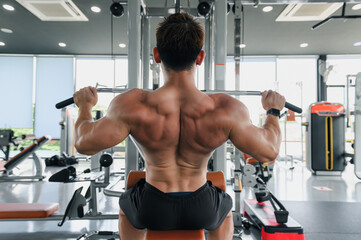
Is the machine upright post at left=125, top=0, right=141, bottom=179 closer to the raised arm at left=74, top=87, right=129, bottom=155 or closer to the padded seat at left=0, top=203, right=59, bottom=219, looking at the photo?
the raised arm at left=74, top=87, right=129, bottom=155

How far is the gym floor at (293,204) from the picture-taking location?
2195 millimetres

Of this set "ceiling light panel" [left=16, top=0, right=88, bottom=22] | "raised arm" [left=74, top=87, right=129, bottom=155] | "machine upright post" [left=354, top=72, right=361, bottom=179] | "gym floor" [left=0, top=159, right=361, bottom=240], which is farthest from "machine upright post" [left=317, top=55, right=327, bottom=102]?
"raised arm" [left=74, top=87, right=129, bottom=155]

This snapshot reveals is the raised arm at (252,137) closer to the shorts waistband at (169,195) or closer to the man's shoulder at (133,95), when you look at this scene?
the shorts waistband at (169,195)

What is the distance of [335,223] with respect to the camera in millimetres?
2434

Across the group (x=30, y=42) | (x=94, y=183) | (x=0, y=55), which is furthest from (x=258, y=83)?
(x=0, y=55)

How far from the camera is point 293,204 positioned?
→ 3029mm

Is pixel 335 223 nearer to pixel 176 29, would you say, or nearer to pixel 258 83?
pixel 176 29

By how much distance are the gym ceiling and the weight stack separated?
191 centimetres

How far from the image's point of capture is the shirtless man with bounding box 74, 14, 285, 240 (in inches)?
36.1

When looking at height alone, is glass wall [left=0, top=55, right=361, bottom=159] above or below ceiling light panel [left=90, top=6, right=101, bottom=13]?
below

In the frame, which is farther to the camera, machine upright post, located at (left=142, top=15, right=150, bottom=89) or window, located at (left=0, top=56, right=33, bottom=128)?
window, located at (left=0, top=56, right=33, bottom=128)

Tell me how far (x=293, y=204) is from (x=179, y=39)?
290 cm

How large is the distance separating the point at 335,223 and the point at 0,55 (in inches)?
359

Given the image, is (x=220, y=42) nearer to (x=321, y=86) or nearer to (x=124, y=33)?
(x=124, y=33)
